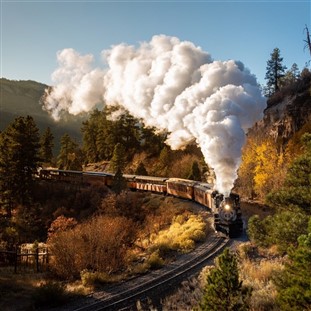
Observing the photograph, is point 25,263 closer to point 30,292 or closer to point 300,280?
point 30,292

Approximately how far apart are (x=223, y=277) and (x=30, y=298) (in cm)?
926

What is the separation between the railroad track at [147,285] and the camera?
13.2 meters

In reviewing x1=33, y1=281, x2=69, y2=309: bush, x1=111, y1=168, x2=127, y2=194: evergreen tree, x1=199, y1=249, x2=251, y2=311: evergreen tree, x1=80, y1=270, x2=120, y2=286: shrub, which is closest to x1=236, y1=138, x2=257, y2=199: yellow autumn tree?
x1=111, y1=168, x2=127, y2=194: evergreen tree

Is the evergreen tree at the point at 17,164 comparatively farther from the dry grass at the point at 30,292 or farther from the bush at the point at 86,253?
the dry grass at the point at 30,292

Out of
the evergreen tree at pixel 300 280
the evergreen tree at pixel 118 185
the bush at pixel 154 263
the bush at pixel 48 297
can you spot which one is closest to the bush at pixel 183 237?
the bush at pixel 154 263

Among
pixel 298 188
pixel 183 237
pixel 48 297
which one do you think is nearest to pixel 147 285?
pixel 48 297

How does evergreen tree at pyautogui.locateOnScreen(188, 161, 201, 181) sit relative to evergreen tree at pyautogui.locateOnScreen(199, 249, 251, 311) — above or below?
above

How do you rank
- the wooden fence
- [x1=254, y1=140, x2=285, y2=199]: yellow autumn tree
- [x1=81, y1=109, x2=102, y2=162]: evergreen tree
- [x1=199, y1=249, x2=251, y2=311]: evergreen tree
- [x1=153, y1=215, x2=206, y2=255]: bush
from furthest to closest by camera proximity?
1. [x1=81, y1=109, x2=102, y2=162]: evergreen tree
2. [x1=254, y1=140, x2=285, y2=199]: yellow autumn tree
3. [x1=153, y1=215, x2=206, y2=255]: bush
4. the wooden fence
5. [x1=199, y1=249, x2=251, y2=311]: evergreen tree

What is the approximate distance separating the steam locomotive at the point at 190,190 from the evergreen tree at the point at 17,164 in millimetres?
10241

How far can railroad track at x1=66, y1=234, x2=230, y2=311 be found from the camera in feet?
43.2

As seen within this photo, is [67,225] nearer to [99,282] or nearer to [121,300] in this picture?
[99,282]

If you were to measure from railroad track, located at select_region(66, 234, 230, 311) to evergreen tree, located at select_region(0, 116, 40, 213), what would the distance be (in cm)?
2958

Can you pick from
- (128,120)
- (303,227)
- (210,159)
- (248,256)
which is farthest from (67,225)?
(128,120)

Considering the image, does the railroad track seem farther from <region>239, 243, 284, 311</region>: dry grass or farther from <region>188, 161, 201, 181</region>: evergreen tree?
<region>188, 161, 201, 181</region>: evergreen tree
